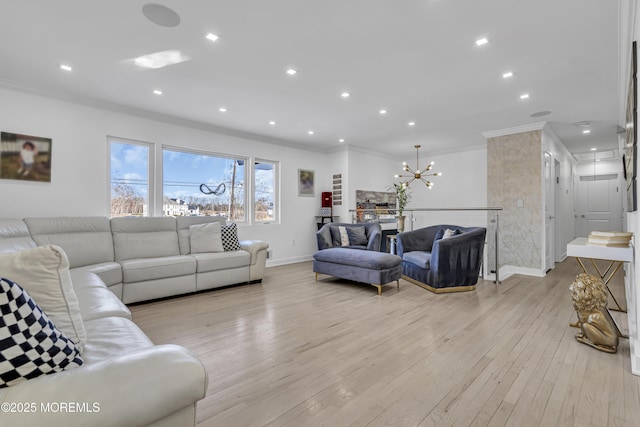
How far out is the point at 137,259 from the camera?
151 inches

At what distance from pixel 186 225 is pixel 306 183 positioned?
9.40 feet

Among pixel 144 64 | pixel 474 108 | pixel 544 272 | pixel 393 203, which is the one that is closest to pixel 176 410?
pixel 144 64

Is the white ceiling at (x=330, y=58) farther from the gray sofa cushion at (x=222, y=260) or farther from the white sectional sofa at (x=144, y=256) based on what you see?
the gray sofa cushion at (x=222, y=260)

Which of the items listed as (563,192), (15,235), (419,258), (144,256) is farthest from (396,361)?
(563,192)

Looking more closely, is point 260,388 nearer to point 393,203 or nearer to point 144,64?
point 144,64

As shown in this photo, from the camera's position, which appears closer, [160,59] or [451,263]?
Result: [160,59]

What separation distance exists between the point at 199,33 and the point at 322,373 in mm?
2832

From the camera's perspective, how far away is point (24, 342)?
2.90 feet

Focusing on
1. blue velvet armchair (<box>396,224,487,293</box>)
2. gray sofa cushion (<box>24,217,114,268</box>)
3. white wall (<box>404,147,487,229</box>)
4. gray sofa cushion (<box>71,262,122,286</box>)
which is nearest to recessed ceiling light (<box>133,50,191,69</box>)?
gray sofa cushion (<box>24,217,114,268</box>)

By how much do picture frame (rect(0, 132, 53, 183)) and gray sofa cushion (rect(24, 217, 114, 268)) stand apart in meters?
0.62

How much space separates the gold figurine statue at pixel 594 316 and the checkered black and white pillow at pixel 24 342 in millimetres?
3240

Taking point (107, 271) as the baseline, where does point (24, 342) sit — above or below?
above

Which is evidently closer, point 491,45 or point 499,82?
point 491,45

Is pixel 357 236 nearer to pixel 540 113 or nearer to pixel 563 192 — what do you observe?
pixel 540 113
